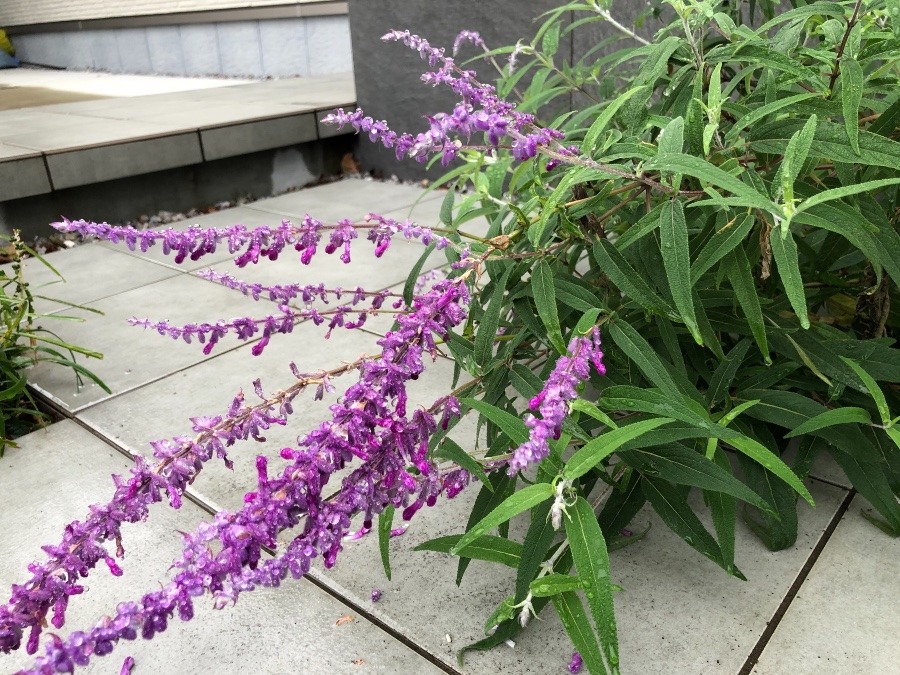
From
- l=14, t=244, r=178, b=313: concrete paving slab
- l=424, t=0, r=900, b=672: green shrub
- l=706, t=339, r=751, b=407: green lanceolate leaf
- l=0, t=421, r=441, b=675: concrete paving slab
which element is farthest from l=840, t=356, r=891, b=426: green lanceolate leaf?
l=14, t=244, r=178, b=313: concrete paving slab

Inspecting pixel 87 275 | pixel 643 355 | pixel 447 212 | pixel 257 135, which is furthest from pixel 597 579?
pixel 257 135

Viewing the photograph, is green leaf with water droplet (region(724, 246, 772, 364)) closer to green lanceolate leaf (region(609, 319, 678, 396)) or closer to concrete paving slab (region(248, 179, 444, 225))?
green lanceolate leaf (region(609, 319, 678, 396))

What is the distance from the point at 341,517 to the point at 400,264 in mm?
2498

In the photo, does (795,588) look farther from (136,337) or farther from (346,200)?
(346,200)

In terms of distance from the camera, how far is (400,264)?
10.9 ft

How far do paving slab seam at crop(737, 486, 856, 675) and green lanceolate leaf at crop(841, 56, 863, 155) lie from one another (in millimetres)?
750

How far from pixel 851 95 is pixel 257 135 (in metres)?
3.99

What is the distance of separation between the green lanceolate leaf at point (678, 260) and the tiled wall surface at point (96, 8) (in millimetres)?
8700

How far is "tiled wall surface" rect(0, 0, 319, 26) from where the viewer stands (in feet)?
31.6

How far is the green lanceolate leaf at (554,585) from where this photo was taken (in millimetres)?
997

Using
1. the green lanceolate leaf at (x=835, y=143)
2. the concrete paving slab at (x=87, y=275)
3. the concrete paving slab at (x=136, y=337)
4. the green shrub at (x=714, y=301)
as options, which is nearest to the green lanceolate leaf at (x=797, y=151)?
the green shrub at (x=714, y=301)

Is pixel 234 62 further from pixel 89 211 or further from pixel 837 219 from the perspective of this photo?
pixel 837 219

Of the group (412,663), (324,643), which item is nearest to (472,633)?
(412,663)

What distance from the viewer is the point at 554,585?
101cm
